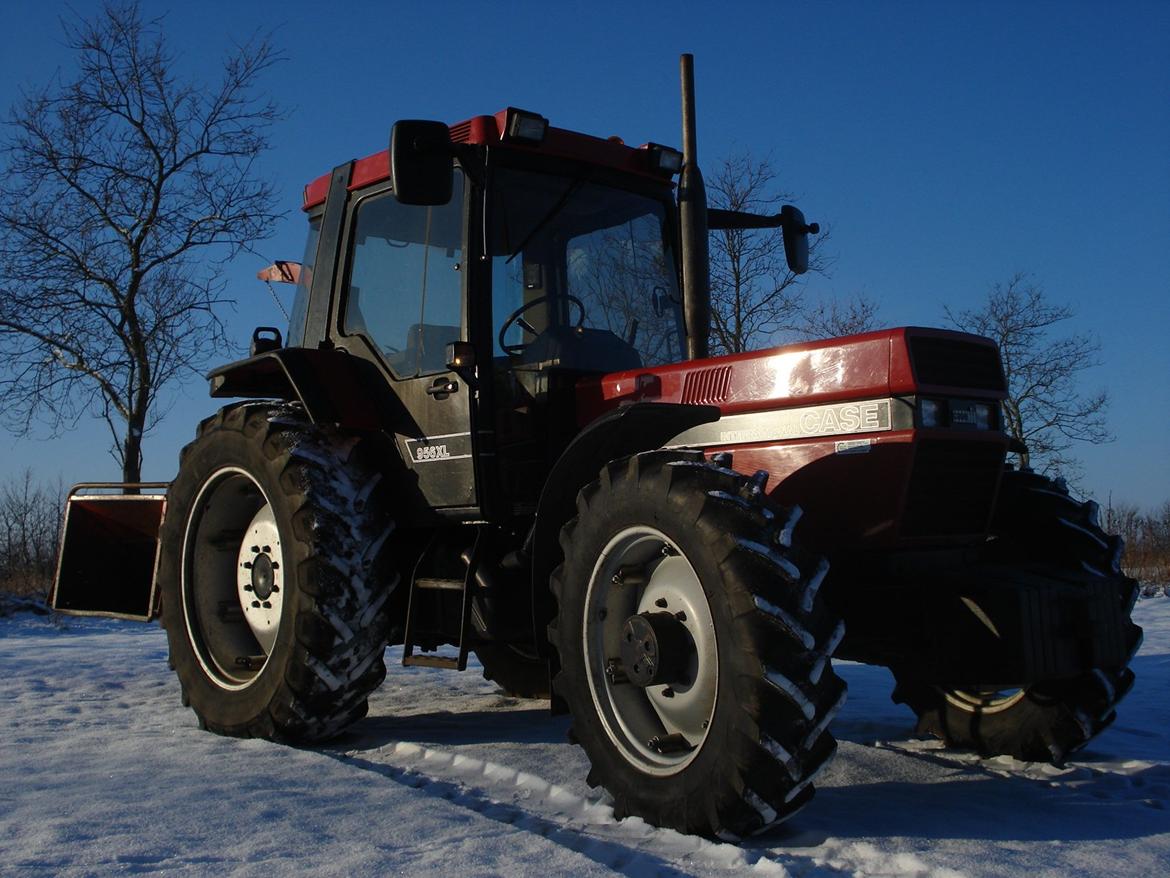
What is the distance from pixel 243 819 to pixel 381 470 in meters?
2.42

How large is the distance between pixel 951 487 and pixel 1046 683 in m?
1.04

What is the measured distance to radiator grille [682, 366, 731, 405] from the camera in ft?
15.1

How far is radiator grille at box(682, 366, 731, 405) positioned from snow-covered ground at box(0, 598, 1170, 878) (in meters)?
1.57

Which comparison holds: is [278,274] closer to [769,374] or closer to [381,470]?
[381,470]

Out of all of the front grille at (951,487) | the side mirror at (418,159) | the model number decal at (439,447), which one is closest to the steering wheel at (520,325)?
the model number decal at (439,447)

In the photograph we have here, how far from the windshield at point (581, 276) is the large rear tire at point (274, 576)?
106cm

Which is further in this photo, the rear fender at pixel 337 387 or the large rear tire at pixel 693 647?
the rear fender at pixel 337 387

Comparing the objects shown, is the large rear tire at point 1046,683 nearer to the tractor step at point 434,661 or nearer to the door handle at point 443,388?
the tractor step at point 434,661

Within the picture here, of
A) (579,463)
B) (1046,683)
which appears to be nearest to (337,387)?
(579,463)

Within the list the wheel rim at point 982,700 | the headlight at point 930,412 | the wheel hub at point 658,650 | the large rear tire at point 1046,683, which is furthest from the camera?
the wheel rim at point 982,700

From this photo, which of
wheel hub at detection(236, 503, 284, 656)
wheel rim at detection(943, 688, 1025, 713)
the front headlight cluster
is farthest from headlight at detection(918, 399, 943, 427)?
wheel hub at detection(236, 503, 284, 656)

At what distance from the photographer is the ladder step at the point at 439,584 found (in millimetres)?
5270

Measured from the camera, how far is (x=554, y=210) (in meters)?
5.54

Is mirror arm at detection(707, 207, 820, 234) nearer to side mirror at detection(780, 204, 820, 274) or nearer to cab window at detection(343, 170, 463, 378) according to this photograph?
side mirror at detection(780, 204, 820, 274)
